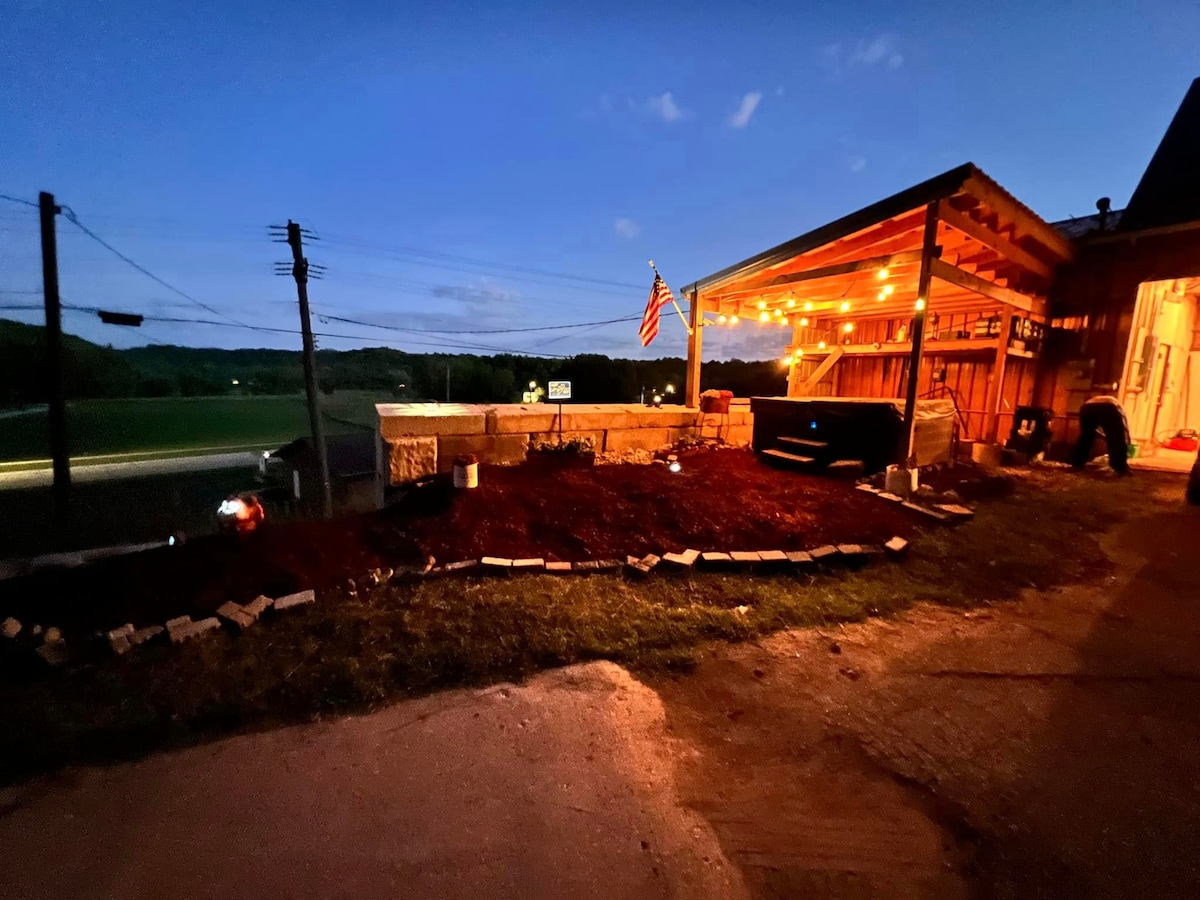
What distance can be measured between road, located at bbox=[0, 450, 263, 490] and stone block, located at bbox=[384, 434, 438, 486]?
2280cm

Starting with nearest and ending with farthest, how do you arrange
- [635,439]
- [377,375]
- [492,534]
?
[492,534]
[635,439]
[377,375]

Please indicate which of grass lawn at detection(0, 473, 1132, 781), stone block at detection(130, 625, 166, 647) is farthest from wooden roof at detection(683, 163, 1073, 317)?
stone block at detection(130, 625, 166, 647)

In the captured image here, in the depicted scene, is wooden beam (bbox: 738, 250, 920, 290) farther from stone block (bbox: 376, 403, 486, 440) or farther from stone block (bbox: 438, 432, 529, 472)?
stone block (bbox: 376, 403, 486, 440)

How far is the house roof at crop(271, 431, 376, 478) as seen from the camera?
64.8ft

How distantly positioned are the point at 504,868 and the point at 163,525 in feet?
72.5

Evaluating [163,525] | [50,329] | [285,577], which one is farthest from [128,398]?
[285,577]

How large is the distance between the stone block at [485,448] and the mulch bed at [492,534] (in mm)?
336

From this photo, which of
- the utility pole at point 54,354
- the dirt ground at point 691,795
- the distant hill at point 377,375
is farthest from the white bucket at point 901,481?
the distant hill at point 377,375

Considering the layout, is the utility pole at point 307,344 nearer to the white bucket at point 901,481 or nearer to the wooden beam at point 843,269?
the wooden beam at point 843,269

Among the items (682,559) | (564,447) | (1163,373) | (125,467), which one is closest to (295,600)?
(682,559)

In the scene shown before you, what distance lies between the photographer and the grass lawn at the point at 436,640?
8.82ft

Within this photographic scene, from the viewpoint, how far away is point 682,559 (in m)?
4.66

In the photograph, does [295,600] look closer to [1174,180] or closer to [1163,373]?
[1163,373]

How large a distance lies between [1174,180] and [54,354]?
84.0ft
